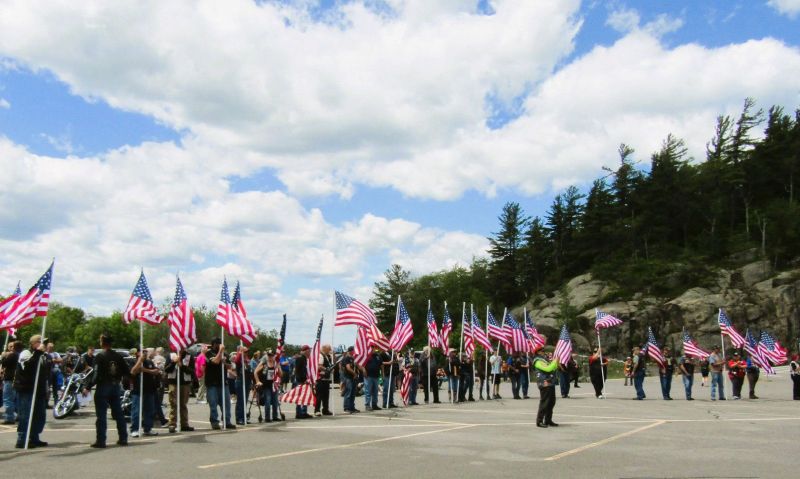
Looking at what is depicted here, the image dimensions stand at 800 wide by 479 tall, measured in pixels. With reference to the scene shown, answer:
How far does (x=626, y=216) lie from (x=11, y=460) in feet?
304

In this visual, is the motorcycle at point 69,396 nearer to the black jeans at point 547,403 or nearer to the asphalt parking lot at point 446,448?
the asphalt parking lot at point 446,448

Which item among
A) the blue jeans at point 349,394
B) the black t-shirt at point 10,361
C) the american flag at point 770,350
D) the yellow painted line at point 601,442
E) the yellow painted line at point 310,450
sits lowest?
the yellow painted line at point 601,442

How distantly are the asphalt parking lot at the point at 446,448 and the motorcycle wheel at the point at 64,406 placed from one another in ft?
0.71

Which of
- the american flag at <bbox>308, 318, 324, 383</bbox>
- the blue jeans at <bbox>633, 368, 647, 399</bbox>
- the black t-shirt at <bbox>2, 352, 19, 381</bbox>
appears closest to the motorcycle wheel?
the black t-shirt at <bbox>2, 352, 19, 381</bbox>

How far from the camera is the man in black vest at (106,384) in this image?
42.3 feet

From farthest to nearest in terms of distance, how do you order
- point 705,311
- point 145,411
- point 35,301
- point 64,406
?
point 705,311 → point 64,406 → point 145,411 → point 35,301

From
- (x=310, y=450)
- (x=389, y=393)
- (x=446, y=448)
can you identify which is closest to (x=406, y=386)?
(x=389, y=393)

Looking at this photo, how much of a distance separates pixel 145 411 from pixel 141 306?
2.41 meters

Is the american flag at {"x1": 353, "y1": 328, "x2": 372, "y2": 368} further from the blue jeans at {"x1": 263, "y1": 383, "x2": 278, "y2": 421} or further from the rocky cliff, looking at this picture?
the rocky cliff

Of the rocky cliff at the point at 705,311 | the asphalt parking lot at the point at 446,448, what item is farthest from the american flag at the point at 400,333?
the rocky cliff at the point at 705,311

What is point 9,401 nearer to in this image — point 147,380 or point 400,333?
point 147,380

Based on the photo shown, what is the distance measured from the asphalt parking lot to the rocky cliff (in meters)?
50.4

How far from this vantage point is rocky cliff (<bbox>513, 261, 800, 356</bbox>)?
66.6 metres

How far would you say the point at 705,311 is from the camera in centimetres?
6831
